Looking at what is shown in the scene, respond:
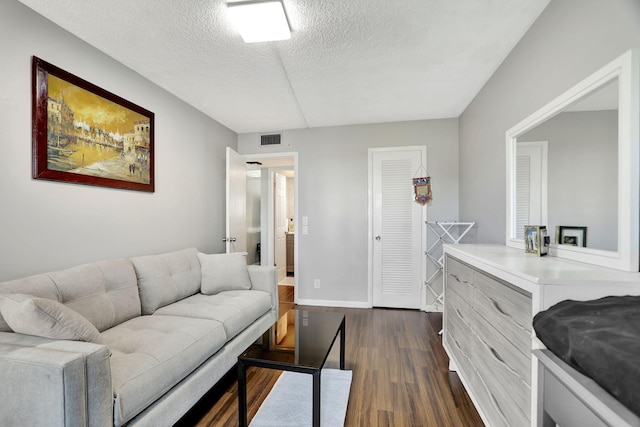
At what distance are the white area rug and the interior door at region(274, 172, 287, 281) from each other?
134 inches

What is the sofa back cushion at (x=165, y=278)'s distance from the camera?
208cm

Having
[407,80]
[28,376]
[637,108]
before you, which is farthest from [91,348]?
[407,80]

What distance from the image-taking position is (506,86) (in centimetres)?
216

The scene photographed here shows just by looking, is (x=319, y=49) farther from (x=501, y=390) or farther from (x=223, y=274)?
(x=501, y=390)

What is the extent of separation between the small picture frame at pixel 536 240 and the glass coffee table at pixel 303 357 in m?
1.32

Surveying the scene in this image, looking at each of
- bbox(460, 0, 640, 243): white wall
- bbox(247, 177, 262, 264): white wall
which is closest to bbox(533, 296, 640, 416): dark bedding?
bbox(460, 0, 640, 243): white wall

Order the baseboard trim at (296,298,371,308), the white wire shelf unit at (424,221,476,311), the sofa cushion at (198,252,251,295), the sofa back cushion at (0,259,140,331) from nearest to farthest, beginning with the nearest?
the sofa back cushion at (0,259,140,331)
the sofa cushion at (198,252,251,295)
the white wire shelf unit at (424,221,476,311)
the baseboard trim at (296,298,371,308)

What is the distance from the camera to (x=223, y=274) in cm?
259

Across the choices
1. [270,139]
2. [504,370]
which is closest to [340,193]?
[270,139]

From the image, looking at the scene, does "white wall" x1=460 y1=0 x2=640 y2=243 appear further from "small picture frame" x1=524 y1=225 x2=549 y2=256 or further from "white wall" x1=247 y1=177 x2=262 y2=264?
"white wall" x1=247 y1=177 x2=262 y2=264

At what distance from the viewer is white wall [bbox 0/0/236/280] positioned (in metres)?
1.58

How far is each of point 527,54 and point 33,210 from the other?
3258 mm

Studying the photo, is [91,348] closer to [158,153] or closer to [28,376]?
[28,376]

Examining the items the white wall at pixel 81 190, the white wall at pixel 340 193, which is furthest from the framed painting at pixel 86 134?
the white wall at pixel 340 193
